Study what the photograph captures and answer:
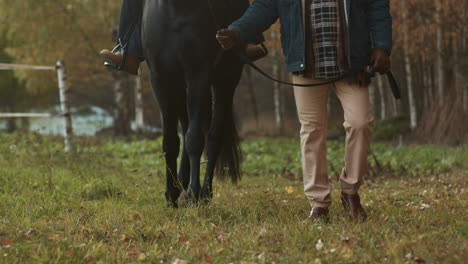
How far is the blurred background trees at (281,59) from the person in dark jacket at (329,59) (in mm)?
9530

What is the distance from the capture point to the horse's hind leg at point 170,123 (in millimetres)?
4746

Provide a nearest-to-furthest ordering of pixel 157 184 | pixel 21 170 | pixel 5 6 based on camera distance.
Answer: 1. pixel 157 184
2. pixel 21 170
3. pixel 5 6

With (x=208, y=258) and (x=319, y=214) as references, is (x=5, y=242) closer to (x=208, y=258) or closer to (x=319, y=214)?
(x=208, y=258)

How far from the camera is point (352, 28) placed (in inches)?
157

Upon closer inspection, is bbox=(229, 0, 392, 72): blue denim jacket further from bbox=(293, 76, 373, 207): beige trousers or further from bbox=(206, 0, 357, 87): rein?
bbox=(293, 76, 373, 207): beige trousers

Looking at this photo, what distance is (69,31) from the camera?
22172 millimetres

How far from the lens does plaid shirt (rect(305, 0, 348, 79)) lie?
4.00 metres

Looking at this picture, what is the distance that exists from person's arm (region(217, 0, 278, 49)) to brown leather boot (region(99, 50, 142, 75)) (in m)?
1.31

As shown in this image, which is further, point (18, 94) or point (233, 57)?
point (18, 94)

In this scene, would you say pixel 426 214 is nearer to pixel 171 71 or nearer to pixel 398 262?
pixel 398 262

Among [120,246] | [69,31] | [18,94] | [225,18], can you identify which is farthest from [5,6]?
[120,246]

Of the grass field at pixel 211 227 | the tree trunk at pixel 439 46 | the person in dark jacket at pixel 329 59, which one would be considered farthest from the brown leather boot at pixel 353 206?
the tree trunk at pixel 439 46

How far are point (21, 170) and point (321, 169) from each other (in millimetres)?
4478

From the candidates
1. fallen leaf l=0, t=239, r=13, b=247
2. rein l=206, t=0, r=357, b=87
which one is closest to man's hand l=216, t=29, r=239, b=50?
rein l=206, t=0, r=357, b=87
